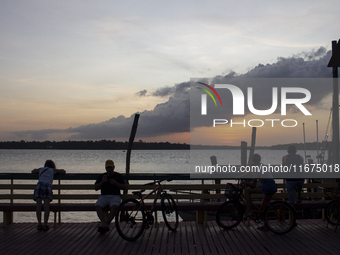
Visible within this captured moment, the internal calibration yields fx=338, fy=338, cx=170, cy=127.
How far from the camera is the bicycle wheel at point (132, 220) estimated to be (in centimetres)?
609

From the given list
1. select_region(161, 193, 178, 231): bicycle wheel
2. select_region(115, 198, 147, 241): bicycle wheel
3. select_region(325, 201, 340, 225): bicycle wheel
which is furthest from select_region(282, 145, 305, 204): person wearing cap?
select_region(115, 198, 147, 241): bicycle wheel

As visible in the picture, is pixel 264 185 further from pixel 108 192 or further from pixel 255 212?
pixel 108 192

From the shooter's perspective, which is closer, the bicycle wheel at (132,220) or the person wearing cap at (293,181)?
the bicycle wheel at (132,220)

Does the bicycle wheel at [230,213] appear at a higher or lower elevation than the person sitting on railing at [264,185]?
lower

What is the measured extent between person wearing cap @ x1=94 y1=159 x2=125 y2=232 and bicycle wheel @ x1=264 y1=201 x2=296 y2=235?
2936 mm

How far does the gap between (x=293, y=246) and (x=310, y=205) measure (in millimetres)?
1631

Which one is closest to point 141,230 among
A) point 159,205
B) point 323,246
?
point 159,205

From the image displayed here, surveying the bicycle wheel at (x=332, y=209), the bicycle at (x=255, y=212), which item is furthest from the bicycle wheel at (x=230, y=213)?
the bicycle wheel at (x=332, y=209)

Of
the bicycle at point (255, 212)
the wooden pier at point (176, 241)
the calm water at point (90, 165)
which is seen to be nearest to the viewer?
the wooden pier at point (176, 241)

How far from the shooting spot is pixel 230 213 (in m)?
6.64

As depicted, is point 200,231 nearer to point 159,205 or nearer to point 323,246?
point 159,205

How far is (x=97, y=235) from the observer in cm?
645

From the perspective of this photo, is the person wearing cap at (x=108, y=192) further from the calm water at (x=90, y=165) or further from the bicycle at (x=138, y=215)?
the calm water at (x=90, y=165)

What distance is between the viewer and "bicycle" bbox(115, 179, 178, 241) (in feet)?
20.0
